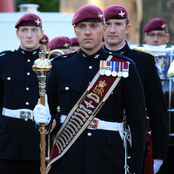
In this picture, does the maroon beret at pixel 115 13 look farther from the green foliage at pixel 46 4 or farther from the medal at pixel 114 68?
the green foliage at pixel 46 4

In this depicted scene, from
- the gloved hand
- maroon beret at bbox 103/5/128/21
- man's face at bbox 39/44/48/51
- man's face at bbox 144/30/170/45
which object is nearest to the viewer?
the gloved hand

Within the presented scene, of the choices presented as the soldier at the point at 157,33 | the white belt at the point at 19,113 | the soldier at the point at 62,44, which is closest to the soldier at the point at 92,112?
the white belt at the point at 19,113

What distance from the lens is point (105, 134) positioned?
533 cm

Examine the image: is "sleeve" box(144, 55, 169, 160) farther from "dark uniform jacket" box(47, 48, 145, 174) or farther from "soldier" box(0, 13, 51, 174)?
"soldier" box(0, 13, 51, 174)

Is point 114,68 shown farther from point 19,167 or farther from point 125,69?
point 19,167

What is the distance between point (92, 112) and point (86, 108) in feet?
0.21

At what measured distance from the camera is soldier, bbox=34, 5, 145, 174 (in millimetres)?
5312

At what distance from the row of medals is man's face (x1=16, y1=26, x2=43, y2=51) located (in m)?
2.07

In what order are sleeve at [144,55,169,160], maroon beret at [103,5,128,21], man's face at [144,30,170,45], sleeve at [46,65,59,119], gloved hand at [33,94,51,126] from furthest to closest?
man's face at [144,30,170,45], maroon beret at [103,5,128,21], sleeve at [144,55,169,160], sleeve at [46,65,59,119], gloved hand at [33,94,51,126]

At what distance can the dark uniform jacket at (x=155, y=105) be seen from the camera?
20.0 ft

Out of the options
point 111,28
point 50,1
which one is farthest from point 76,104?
point 50,1

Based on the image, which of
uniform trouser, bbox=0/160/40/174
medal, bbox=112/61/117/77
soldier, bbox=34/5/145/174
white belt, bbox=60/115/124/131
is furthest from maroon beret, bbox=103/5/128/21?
uniform trouser, bbox=0/160/40/174

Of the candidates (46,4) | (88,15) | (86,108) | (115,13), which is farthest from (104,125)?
(46,4)

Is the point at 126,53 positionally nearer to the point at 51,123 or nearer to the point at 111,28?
the point at 111,28
